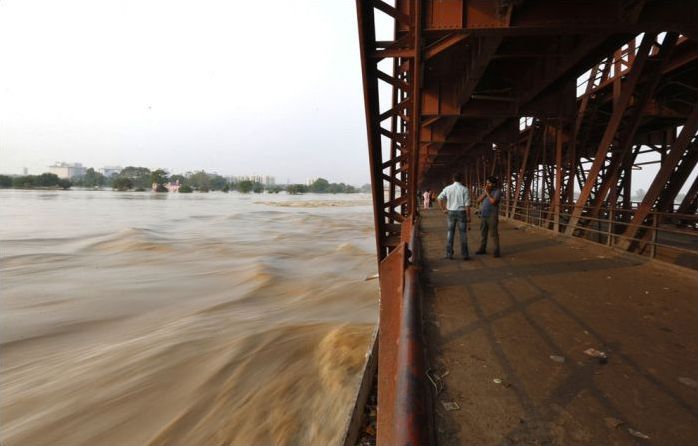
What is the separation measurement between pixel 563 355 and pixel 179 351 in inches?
266

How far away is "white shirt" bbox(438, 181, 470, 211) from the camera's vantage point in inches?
265

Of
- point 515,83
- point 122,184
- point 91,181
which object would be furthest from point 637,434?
point 91,181

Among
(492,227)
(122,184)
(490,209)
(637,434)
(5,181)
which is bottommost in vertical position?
(637,434)

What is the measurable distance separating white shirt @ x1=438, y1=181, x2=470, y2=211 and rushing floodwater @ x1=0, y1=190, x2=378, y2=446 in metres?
3.28

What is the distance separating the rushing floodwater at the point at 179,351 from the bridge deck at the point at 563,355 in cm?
240

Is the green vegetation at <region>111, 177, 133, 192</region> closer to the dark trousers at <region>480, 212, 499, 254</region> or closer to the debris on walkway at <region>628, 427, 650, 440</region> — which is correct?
the dark trousers at <region>480, 212, 499, 254</region>

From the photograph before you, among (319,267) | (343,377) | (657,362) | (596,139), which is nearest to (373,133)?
(343,377)

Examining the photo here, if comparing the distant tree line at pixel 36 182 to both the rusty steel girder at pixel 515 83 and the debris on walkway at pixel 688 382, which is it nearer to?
the rusty steel girder at pixel 515 83

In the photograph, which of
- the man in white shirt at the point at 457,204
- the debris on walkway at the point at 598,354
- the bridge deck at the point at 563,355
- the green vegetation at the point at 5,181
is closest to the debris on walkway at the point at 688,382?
the bridge deck at the point at 563,355

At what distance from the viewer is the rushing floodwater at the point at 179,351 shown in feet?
16.4

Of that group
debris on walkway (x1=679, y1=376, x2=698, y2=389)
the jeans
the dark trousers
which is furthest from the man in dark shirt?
debris on walkway (x1=679, y1=376, x2=698, y2=389)

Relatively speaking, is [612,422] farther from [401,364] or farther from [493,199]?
[493,199]

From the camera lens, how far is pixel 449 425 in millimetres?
2186

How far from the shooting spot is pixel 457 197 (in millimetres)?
6773
